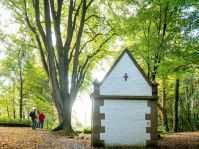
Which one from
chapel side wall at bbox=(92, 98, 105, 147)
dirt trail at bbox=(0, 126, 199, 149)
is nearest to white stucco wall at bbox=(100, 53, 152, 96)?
chapel side wall at bbox=(92, 98, 105, 147)

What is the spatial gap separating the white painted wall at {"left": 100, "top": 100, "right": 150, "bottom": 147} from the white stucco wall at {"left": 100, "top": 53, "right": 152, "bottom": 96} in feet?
1.49

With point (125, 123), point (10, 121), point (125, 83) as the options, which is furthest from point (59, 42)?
point (10, 121)

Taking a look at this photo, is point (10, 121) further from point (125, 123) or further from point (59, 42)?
point (125, 123)

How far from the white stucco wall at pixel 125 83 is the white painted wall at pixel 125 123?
455mm

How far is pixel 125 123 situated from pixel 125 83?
2.00m

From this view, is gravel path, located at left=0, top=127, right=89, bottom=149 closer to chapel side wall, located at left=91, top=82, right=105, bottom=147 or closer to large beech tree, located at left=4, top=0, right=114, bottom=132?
chapel side wall, located at left=91, top=82, right=105, bottom=147

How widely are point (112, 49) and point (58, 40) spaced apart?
32.8 ft

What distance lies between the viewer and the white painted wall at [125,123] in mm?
15016

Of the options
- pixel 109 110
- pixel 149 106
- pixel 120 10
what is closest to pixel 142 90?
pixel 149 106

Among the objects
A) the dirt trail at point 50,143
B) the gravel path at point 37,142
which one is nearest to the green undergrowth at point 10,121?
the dirt trail at point 50,143

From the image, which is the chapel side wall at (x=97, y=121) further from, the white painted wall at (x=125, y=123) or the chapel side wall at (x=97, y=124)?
the white painted wall at (x=125, y=123)

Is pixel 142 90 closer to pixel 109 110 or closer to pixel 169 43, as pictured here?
pixel 109 110

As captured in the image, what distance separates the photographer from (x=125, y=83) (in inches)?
602

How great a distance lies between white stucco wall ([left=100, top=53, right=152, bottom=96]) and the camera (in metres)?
15.2
